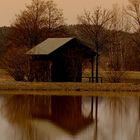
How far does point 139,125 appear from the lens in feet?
74.6

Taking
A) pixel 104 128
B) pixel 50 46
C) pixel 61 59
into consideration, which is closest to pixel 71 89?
pixel 61 59

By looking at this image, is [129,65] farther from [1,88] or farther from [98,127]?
[98,127]

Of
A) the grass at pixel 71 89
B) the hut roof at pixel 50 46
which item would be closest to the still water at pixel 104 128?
the grass at pixel 71 89

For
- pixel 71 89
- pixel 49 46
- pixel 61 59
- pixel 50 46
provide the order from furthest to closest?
pixel 49 46 < pixel 50 46 < pixel 61 59 < pixel 71 89

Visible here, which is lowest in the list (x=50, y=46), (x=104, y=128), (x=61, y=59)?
(x=104, y=128)

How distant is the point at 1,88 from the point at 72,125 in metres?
18.5

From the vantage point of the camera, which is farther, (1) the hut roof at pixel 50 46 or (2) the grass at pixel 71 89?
(1) the hut roof at pixel 50 46

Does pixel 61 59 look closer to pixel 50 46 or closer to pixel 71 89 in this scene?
pixel 50 46

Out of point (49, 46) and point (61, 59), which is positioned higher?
point (49, 46)

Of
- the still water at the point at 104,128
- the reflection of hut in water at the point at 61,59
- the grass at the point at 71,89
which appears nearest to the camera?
the still water at the point at 104,128

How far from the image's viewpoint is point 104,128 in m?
22.0

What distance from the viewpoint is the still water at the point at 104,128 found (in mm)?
A: 19875

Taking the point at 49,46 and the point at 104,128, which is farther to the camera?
the point at 49,46

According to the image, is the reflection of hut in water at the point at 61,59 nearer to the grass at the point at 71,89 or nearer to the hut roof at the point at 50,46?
the hut roof at the point at 50,46
